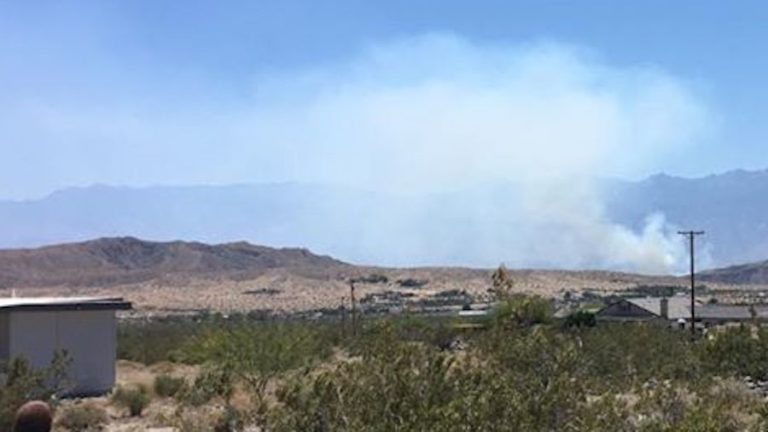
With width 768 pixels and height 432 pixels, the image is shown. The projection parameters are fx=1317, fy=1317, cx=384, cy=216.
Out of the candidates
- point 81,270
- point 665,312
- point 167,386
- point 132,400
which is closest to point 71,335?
point 132,400

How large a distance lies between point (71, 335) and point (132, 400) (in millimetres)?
2897

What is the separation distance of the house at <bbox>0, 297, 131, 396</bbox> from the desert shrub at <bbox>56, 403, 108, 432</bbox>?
2.21 metres

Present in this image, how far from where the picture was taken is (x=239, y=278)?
169000 mm

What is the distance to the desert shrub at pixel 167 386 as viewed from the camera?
136 ft

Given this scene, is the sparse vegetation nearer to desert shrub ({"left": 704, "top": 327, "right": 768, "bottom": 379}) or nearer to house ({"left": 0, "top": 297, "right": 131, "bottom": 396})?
desert shrub ({"left": 704, "top": 327, "right": 768, "bottom": 379})

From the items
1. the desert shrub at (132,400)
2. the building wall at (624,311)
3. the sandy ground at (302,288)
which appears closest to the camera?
the desert shrub at (132,400)

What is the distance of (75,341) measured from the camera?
38.4 m

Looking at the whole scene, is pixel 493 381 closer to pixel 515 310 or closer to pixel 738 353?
pixel 515 310

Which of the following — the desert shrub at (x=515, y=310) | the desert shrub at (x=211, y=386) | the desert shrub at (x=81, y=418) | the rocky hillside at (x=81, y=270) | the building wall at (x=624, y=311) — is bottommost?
the desert shrub at (x=81, y=418)

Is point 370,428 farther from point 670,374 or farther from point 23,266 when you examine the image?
point 23,266

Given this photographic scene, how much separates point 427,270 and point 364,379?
160 m

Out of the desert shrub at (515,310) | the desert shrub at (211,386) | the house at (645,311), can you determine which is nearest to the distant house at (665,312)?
the house at (645,311)

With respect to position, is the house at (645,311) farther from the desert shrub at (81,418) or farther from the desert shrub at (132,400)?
the desert shrub at (81,418)

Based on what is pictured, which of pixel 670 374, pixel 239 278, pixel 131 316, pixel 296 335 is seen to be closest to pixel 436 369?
pixel 670 374
